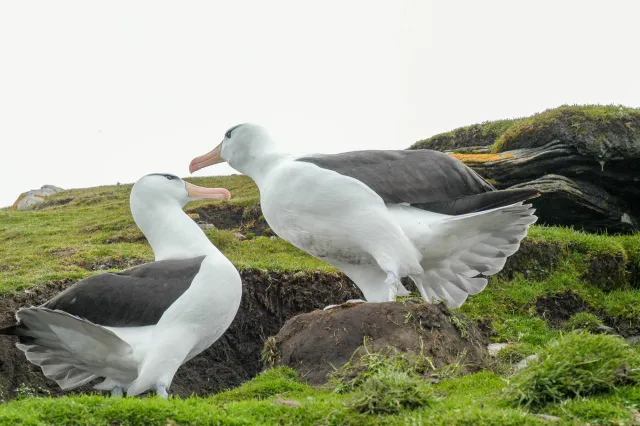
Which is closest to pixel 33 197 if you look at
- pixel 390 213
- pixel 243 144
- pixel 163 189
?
pixel 243 144

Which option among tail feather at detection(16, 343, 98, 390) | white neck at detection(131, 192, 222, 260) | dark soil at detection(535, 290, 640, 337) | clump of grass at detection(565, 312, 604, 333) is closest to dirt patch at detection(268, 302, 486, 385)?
white neck at detection(131, 192, 222, 260)

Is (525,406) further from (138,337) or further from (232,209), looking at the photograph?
(232,209)

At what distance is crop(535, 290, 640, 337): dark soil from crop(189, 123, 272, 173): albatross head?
4753mm

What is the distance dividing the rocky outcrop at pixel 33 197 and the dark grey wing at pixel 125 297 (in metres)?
24.1

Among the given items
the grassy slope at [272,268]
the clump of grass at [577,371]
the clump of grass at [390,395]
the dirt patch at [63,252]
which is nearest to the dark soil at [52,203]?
the grassy slope at [272,268]

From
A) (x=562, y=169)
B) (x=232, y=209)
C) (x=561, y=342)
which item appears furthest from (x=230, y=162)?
(x=232, y=209)

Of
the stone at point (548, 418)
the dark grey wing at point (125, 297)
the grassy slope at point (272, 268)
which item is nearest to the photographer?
the stone at point (548, 418)

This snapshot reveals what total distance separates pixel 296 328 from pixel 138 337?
2.08 meters

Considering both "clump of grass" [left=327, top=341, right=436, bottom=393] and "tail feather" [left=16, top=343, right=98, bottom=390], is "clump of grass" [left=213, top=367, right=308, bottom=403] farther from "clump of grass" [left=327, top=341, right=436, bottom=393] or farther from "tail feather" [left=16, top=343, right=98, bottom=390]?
"tail feather" [left=16, top=343, right=98, bottom=390]

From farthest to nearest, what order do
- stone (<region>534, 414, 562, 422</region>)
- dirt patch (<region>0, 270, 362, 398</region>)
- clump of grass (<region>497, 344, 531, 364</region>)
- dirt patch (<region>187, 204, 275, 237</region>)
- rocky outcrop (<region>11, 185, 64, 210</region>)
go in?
rocky outcrop (<region>11, 185, 64, 210</region>) < dirt patch (<region>187, 204, 275, 237</region>) < dirt patch (<region>0, 270, 362, 398</region>) < clump of grass (<region>497, 344, 531, 364</region>) < stone (<region>534, 414, 562, 422</region>)

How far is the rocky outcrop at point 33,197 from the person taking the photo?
31.5 m

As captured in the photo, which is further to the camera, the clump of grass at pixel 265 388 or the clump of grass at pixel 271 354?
the clump of grass at pixel 271 354

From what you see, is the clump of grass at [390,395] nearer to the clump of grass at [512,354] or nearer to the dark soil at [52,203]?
the clump of grass at [512,354]

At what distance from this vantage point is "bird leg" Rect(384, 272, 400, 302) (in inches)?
335
